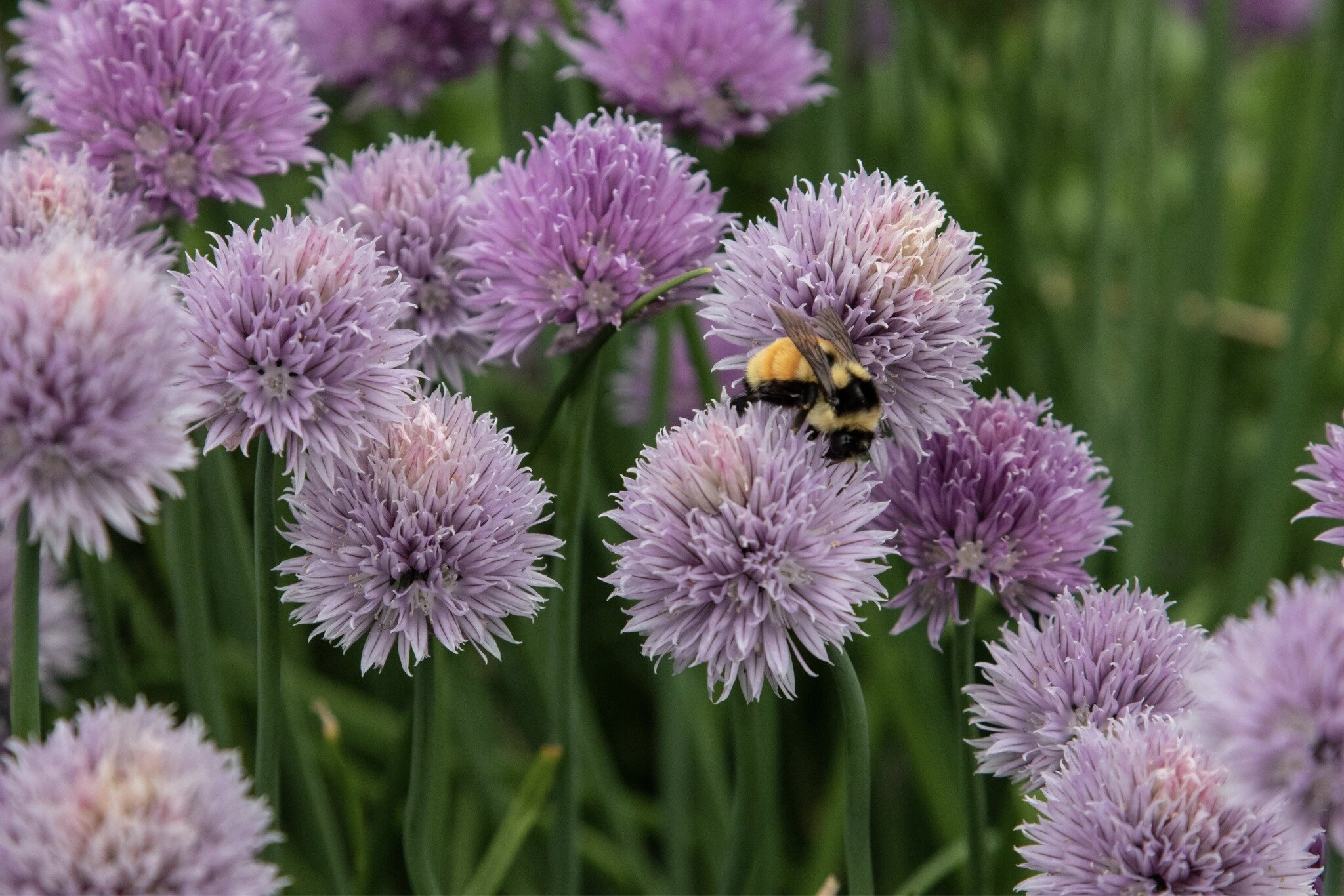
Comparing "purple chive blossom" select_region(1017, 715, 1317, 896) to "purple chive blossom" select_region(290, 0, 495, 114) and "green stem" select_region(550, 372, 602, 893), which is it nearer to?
"green stem" select_region(550, 372, 602, 893)

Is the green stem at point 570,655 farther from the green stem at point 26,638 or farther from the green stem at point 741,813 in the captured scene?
the green stem at point 26,638

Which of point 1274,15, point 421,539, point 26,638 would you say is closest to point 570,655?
point 421,539

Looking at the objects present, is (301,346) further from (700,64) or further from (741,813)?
(700,64)

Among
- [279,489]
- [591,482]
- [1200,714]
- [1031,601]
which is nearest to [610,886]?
[591,482]

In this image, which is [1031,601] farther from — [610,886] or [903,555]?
[610,886]

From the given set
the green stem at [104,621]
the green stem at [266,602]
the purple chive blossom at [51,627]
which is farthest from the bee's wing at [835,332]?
the purple chive blossom at [51,627]
